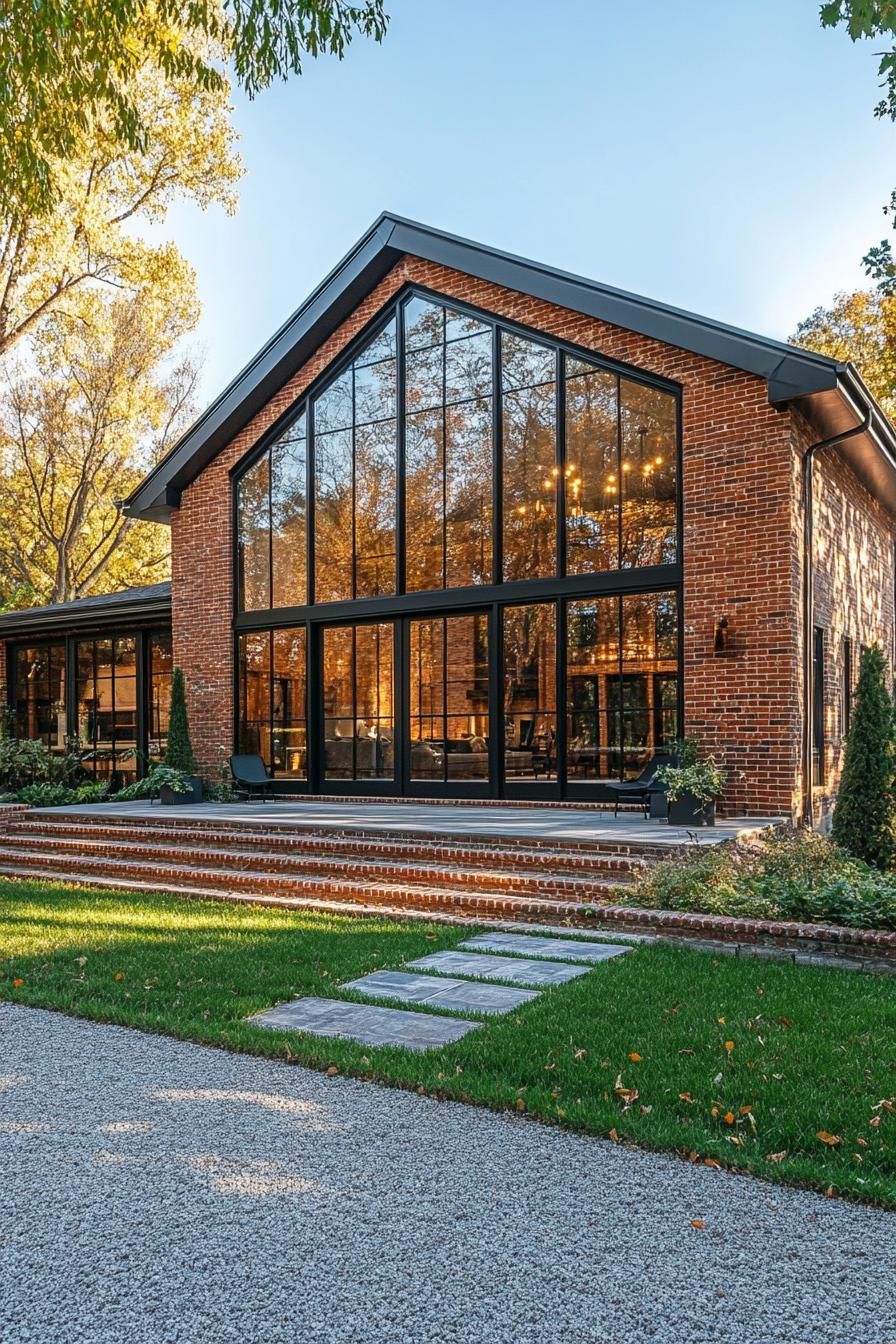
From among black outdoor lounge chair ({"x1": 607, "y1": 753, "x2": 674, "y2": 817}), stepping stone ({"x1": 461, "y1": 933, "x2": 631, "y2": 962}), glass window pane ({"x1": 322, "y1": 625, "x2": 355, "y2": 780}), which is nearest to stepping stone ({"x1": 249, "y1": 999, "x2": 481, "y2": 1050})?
stepping stone ({"x1": 461, "y1": 933, "x2": 631, "y2": 962})

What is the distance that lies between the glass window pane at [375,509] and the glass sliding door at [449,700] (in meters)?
0.86

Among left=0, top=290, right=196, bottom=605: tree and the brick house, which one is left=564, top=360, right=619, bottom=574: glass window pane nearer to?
the brick house

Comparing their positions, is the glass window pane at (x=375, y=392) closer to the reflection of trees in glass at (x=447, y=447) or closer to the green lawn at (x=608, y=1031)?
the reflection of trees in glass at (x=447, y=447)

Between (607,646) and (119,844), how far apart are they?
5.53 meters

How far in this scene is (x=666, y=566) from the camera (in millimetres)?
9617

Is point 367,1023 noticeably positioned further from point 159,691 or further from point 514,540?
point 159,691

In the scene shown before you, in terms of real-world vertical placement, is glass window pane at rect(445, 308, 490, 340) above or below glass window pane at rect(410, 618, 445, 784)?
above

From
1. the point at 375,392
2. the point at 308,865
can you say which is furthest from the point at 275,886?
the point at 375,392

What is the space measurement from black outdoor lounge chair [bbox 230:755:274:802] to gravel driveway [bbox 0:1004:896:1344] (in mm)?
8432

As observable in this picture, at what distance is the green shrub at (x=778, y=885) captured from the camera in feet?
18.6

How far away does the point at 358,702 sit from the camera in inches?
470

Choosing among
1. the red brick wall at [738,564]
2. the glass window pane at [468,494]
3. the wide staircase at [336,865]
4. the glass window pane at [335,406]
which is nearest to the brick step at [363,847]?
the wide staircase at [336,865]

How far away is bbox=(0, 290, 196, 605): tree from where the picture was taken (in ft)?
74.5

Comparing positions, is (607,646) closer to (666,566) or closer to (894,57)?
(666,566)
